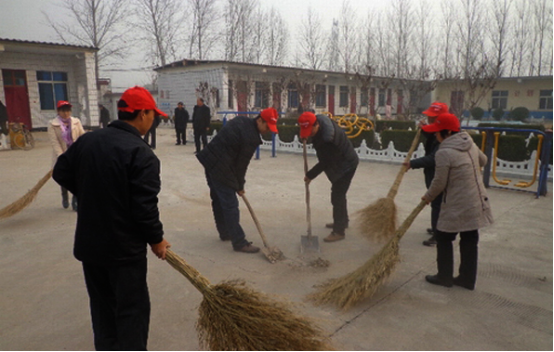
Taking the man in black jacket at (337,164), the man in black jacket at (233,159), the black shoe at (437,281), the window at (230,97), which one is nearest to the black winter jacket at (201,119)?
the man in black jacket at (337,164)

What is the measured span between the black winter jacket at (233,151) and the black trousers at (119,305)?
184cm

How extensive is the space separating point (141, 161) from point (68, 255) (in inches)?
98.4

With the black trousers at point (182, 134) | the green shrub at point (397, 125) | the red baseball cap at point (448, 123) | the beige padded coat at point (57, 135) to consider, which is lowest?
the black trousers at point (182, 134)

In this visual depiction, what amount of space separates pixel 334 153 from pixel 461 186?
160 centimetres

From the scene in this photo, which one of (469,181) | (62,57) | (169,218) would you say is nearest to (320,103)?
(62,57)

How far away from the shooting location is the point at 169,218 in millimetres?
5098

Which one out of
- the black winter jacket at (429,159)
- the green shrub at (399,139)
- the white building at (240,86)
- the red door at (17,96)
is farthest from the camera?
the white building at (240,86)

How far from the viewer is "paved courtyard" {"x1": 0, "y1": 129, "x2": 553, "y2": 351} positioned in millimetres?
2170

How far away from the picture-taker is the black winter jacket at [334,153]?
4160 mm

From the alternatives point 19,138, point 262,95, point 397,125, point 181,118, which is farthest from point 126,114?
point 262,95

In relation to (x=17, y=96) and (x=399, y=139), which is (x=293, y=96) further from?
(x=399, y=139)

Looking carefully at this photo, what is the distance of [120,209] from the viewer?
6.15 ft

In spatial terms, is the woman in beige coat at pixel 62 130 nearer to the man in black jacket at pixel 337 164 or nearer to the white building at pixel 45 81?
the man in black jacket at pixel 337 164

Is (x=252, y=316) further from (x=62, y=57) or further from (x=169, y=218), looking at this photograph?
(x=62, y=57)
